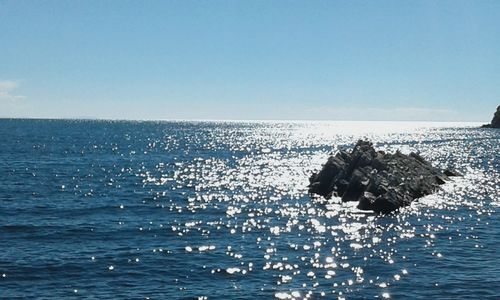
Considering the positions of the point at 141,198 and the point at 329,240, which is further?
the point at 141,198

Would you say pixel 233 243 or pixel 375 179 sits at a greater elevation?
pixel 375 179

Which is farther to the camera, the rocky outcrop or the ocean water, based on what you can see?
the rocky outcrop

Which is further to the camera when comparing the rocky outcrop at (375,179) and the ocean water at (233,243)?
the rocky outcrop at (375,179)

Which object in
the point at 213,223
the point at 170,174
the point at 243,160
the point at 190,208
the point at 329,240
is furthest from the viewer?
the point at 243,160

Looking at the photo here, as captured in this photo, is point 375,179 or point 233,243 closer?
point 233,243

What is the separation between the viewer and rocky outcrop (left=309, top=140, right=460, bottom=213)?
170 ft

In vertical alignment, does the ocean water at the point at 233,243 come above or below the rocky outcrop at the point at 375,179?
below

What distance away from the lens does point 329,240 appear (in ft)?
126

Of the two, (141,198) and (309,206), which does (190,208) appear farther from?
(309,206)

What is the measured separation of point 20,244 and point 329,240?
941 inches

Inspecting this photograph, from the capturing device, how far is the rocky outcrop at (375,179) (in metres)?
51.8

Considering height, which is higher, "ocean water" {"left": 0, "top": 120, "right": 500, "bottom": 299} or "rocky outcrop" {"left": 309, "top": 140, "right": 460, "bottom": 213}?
"rocky outcrop" {"left": 309, "top": 140, "right": 460, "bottom": 213}

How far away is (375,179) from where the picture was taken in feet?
182

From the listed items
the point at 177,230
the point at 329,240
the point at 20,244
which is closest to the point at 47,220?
the point at 20,244
